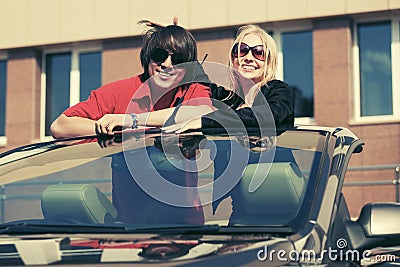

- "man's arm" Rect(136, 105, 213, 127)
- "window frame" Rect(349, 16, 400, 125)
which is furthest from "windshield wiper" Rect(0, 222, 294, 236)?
"window frame" Rect(349, 16, 400, 125)

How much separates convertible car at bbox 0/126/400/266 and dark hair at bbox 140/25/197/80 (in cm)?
80

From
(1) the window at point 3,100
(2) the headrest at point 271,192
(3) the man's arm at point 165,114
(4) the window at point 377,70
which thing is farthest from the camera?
(1) the window at point 3,100

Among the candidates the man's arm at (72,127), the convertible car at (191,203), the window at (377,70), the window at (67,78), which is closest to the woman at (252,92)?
the convertible car at (191,203)

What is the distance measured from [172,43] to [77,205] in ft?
4.57

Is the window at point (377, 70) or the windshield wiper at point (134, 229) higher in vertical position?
the window at point (377, 70)

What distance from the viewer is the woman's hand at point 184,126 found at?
406cm

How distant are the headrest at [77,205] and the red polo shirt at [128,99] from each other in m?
0.98

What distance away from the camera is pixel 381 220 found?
3.28 metres

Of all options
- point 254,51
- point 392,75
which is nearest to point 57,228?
point 254,51

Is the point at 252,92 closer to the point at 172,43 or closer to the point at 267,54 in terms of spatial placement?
the point at 267,54

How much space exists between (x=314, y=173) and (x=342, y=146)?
336mm

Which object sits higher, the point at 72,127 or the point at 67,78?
the point at 67,78

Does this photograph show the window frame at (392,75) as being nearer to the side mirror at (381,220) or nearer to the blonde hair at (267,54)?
the blonde hair at (267,54)

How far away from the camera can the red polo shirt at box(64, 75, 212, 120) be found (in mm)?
4715
